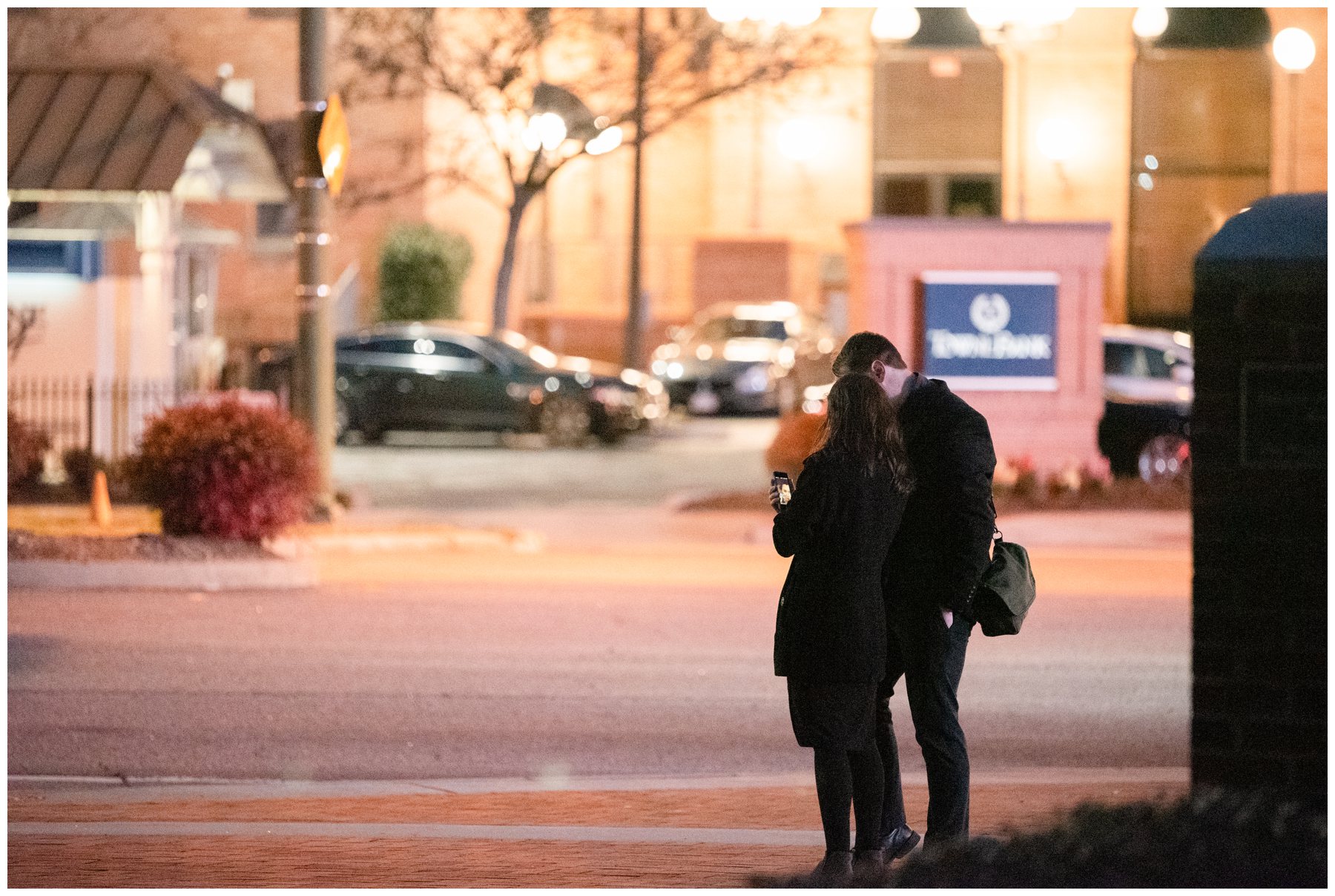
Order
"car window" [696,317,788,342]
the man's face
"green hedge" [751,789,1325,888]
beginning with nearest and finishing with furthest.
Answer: "green hedge" [751,789,1325,888] < the man's face < "car window" [696,317,788,342]

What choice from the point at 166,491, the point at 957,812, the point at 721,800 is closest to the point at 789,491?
the point at 957,812

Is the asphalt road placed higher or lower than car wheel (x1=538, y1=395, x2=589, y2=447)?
lower

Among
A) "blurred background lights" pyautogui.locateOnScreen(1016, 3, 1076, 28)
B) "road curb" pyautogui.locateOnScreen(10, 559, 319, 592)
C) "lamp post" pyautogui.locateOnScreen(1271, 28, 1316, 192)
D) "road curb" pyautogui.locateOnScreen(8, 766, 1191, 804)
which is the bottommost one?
"road curb" pyautogui.locateOnScreen(8, 766, 1191, 804)

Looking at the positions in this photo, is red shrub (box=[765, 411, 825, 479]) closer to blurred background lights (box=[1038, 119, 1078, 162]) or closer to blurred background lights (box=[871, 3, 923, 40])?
blurred background lights (box=[871, 3, 923, 40])

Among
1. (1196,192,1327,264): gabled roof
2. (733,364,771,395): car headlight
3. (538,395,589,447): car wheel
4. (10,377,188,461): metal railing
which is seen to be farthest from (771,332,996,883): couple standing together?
(733,364,771,395): car headlight

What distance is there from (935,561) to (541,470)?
16.0 m

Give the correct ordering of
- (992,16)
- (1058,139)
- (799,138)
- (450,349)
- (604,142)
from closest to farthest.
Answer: (992,16)
(450,349)
(604,142)
(1058,139)
(799,138)

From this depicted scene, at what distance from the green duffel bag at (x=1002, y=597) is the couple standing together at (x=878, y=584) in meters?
0.05

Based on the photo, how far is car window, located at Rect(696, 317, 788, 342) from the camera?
3155 cm

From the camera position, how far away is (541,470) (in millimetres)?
21688

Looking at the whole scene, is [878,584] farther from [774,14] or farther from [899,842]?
[774,14]

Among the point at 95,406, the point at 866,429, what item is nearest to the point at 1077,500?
the point at 95,406

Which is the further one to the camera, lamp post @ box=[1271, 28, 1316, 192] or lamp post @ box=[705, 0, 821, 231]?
lamp post @ box=[1271, 28, 1316, 192]

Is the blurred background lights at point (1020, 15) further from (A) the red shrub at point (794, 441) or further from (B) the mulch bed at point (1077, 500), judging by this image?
(A) the red shrub at point (794, 441)
